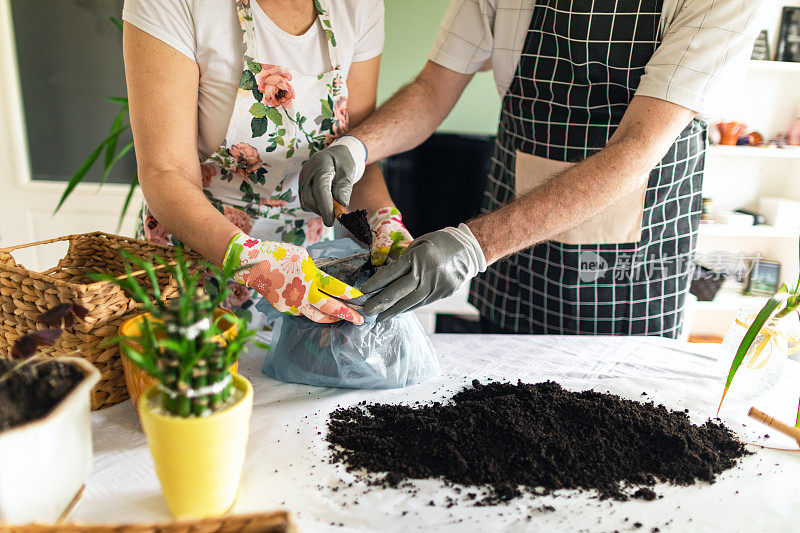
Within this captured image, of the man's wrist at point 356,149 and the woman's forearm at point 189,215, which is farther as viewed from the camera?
the man's wrist at point 356,149

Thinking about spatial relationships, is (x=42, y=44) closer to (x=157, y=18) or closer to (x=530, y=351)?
(x=157, y=18)

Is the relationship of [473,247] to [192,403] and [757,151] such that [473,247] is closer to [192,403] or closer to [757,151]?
[192,403]

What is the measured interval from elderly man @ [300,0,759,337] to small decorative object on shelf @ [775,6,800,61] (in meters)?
2.17

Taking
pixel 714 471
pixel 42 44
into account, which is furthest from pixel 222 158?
pixel 42 44

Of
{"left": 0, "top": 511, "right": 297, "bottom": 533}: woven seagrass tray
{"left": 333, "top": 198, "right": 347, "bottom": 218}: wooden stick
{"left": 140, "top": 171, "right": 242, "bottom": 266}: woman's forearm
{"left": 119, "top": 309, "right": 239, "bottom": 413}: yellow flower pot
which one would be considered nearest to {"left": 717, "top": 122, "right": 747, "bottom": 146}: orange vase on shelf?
{"left": 333, "top": 198, "right": 347, "bottom": 218}: wooden stick

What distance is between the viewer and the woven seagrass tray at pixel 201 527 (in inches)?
21.6

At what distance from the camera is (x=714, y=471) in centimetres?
Result: 84

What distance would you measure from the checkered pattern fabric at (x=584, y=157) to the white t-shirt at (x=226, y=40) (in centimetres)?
41

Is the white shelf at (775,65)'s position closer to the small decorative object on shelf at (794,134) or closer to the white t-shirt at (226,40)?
the small decorative object on shelf at (794,134)

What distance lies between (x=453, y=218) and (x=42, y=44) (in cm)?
213

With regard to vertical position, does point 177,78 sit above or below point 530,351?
above

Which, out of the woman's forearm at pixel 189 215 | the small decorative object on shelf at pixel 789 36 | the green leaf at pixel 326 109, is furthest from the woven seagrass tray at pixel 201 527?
the small decorative object on shelf at pixel 789 36

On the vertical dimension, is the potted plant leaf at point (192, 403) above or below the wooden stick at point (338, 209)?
below

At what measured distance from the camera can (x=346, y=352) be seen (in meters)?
0.99
